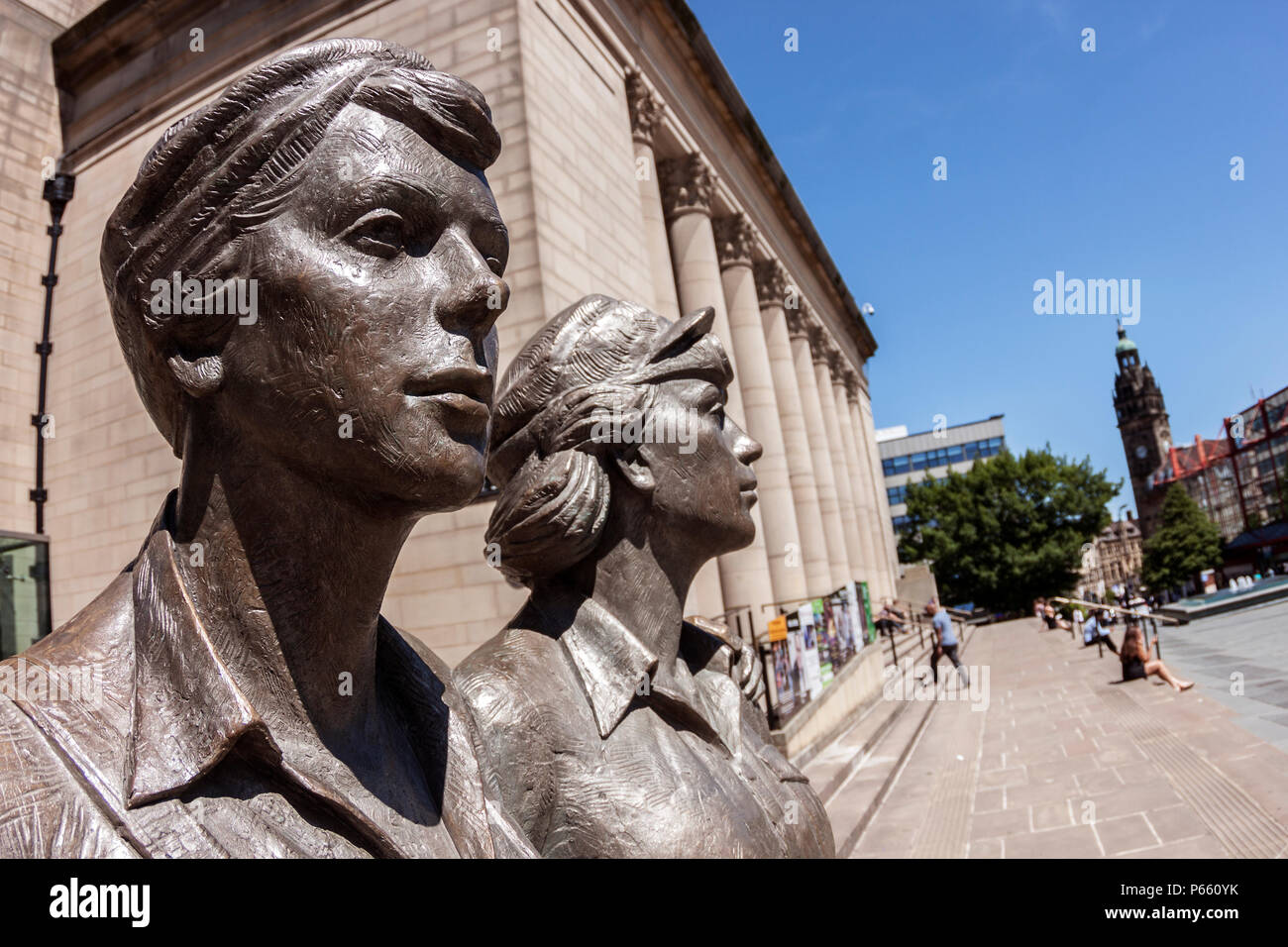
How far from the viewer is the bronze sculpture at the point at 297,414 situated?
45.6 inches

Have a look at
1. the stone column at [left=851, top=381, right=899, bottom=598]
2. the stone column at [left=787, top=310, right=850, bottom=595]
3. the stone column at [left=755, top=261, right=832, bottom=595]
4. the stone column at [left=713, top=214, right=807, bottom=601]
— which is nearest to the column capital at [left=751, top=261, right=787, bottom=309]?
the stone column at [left=755, top=261, right=832, bottom=595]

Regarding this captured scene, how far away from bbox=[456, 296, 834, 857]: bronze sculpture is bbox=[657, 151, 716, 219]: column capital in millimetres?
17169

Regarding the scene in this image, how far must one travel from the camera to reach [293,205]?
1.24 meters

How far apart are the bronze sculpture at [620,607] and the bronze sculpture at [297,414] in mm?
515

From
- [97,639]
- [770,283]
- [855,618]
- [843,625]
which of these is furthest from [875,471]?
[97,639]

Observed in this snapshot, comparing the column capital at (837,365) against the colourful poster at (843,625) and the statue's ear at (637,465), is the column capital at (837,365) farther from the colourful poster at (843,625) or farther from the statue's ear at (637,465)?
the statue's ear at (637,465)

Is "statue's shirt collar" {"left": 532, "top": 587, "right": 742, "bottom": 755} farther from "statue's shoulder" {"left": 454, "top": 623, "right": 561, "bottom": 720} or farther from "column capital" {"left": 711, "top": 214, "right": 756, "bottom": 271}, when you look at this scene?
"column capital" {"left": 711, "top": 214, "right": 756, "bottom": 271}

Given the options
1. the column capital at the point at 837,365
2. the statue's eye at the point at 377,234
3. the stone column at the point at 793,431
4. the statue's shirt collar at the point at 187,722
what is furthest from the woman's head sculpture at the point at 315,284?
the column capital at the point at 837,365

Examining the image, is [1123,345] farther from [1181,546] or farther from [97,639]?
[97,639]

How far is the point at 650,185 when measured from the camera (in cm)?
1590

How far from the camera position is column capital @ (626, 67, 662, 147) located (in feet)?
49.0

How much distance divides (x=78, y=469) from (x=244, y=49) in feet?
24.3
